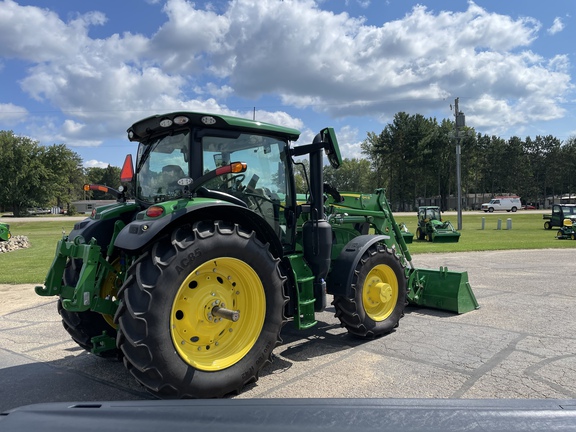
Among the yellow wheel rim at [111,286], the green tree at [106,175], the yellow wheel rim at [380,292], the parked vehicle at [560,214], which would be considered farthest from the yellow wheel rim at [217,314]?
the green tree at [106,175]

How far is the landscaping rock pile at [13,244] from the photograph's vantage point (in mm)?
17859

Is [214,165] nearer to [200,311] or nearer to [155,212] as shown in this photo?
[155,212]

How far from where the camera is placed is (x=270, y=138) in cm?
478

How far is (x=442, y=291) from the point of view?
6.88 meters

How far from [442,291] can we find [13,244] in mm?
18548

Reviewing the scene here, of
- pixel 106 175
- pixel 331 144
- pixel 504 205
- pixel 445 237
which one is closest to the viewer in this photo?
pixel 331 144

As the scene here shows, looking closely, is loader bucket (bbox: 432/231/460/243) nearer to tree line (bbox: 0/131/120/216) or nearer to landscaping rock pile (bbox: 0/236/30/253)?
landscaping rock pile (bbox: 0/236/30/253)

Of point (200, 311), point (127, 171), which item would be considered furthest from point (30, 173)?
point (200, 311)

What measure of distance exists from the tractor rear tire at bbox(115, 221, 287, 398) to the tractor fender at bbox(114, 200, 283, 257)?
109 mm

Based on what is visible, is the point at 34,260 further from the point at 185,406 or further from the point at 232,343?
the point at 185,406

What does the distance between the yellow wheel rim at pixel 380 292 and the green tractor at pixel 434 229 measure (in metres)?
17.2

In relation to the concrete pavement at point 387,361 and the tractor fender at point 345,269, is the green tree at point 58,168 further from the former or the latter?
the tractor fender at point 345,269

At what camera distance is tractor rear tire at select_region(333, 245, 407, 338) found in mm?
5215

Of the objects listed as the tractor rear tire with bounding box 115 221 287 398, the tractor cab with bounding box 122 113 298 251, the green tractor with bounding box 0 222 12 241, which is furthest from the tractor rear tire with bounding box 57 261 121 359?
the green tractor with bounding box 0 222 12 241
